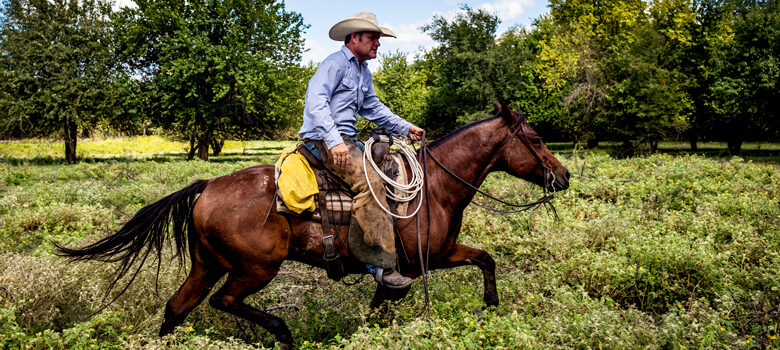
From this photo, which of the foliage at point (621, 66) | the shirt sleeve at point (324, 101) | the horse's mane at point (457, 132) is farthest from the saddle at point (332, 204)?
the foliage at point (621, 66)

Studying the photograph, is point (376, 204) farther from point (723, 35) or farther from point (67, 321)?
point (723, 35)

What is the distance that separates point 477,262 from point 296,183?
2.04 metres

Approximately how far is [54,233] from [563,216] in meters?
8.96

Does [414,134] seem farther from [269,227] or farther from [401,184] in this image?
[269,227]

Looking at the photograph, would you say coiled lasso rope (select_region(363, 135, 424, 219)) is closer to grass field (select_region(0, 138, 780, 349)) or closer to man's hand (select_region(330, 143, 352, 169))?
man's hand (select_region(330, 143, 352, 169))

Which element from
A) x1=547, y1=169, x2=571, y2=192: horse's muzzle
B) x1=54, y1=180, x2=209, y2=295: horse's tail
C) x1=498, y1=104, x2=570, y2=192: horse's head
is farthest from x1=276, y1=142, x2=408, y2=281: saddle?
x1=547, y1=169, x2=571, y2=192: horse's muzzle

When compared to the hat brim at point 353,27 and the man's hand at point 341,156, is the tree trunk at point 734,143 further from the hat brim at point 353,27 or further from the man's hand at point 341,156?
the man's hand at point 341,156

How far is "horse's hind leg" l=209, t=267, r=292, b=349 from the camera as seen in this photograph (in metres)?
3.96

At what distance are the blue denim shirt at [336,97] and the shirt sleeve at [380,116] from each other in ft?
0.04

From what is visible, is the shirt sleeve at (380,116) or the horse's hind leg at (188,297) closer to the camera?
the horse's hind leg at (188,297)

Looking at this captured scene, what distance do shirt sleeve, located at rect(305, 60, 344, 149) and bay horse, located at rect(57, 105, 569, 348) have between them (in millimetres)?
714

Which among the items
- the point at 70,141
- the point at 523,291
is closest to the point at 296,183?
the point at 523,291

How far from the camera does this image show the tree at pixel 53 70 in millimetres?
23719

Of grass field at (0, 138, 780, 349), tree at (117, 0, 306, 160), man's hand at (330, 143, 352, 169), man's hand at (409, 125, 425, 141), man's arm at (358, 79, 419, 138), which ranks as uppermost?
tree at (117, 0, 306, 160)
